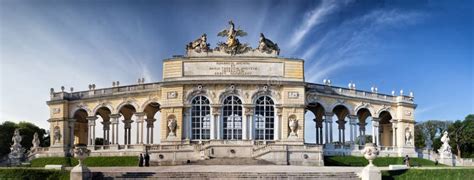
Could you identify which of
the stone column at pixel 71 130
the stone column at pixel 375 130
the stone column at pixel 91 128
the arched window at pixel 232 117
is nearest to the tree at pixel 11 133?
the stone column at pixel 71 130

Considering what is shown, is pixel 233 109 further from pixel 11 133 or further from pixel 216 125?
pixel 11 133

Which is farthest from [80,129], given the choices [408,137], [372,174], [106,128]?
[372,174]

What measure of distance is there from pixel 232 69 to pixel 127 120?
1633 cm

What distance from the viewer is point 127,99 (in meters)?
59.8

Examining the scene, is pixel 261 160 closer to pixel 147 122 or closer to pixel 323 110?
pixel 323 110

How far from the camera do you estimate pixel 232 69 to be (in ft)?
183

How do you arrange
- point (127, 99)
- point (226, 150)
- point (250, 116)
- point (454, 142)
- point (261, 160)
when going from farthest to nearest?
point (454, 142)
point (127, 99)
point (250, 116)
point (226, 150)
point (261, 160)

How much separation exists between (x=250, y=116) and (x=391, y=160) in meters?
14.3

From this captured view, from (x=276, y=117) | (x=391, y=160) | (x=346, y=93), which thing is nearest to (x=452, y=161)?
(x=391, y=160)

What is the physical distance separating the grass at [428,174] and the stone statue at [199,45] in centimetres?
2833

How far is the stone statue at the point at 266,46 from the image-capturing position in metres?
56.6

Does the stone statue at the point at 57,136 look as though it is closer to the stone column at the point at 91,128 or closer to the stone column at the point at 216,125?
the stone column at the point at 91,128

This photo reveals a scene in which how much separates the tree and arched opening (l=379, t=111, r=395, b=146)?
45503mm

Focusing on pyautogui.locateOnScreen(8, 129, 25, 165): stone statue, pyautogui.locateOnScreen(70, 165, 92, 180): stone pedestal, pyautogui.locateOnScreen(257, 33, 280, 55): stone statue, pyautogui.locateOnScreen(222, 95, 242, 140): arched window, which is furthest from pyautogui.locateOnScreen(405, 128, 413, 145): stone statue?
pyautogui.locateOnScreen(70, 165, 92, 180): stone pedestal
